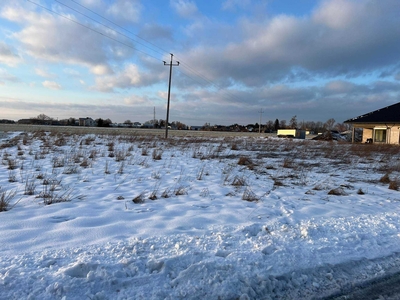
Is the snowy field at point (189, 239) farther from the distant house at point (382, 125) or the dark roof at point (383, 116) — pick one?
the dark roof at point (383, 116)

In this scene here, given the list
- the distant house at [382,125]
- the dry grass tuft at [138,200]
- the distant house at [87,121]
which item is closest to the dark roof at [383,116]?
the distant house at [382,125]

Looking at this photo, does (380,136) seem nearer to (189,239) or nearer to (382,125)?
(382,125)

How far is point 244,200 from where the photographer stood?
600cm

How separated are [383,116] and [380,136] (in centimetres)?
292

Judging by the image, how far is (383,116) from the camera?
35906 mm

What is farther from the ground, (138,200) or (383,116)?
(383,116)

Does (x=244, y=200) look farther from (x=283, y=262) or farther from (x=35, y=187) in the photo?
(x=35, y=187)

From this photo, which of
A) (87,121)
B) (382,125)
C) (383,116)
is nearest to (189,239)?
(382,125)

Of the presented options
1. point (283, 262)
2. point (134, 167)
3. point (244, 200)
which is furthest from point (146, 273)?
point (134, 167)

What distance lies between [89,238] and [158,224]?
112 cm

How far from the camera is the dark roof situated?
112ft

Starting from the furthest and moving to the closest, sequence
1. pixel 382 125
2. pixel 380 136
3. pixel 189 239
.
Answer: pixel 380 136
pixel 382 125
pixel 189 239

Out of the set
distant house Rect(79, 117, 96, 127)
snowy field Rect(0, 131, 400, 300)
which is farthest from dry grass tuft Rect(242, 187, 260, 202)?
distant house Rect(79, 117, 96, 127)

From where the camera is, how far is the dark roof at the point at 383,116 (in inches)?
1345
